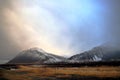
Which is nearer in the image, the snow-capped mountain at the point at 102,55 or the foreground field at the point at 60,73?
the foreground field at the point at 60,73

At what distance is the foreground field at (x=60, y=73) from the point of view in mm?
12398

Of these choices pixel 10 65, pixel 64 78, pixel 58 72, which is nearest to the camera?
pixel 64 78

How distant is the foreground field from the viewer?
12398 mm

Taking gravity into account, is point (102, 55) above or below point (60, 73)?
above

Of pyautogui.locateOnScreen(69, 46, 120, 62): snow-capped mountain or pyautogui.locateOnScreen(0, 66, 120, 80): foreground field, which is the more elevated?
pyautogui.locateOnScreen(69, 46, 120, 62): snow-capped mountain

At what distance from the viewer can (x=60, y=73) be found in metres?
13.7

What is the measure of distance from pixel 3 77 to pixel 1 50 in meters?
2.27

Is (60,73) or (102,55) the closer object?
(60,73)

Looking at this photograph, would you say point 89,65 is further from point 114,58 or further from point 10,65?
point 10,65

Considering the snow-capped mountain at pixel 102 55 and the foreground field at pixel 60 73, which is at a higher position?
the snow-capped mountain at pixel 102 55

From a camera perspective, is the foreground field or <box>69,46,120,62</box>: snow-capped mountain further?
<box>69,46,120,62</box>: snow-capped mountain

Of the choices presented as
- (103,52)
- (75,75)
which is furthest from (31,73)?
(103,52)

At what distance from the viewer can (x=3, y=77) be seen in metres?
14.0

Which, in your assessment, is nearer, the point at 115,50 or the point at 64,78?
the point at 64,78
